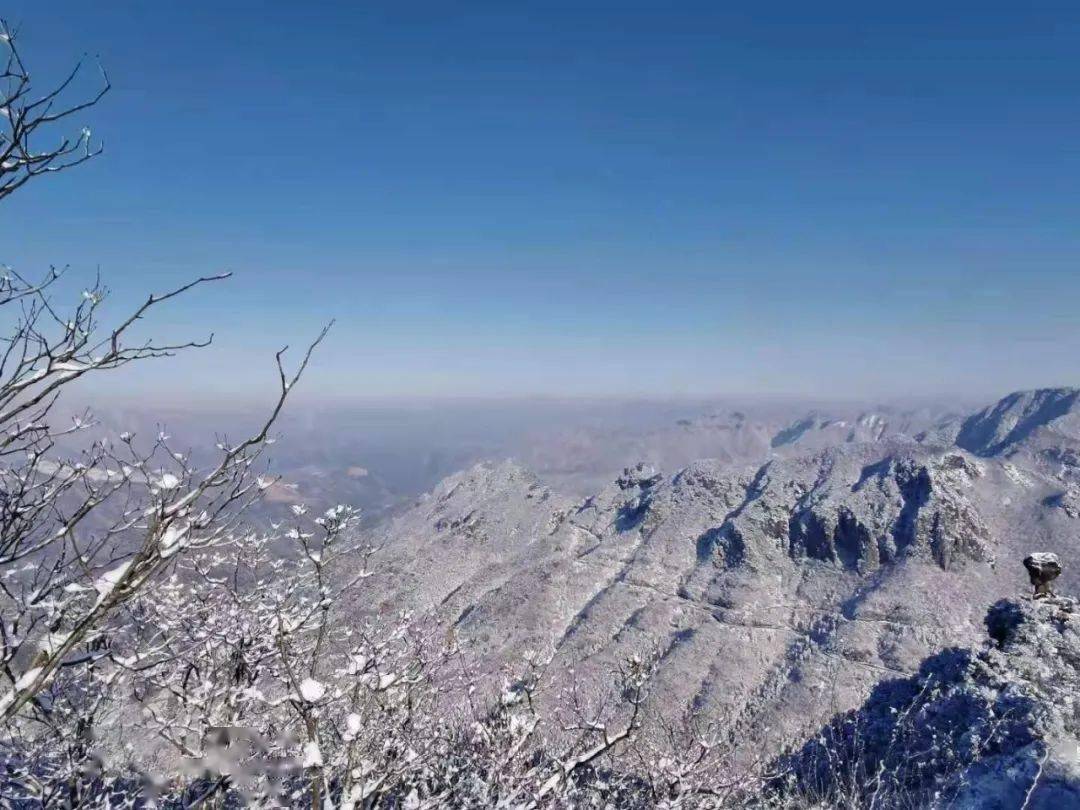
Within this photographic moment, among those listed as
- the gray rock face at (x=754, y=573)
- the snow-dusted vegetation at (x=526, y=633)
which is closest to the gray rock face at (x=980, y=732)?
the snow-dusted vegetation at (x=526, y=633)

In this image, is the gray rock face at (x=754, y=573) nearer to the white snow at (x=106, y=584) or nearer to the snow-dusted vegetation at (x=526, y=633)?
the snow-dusted vegetation at (x=526, y=633)

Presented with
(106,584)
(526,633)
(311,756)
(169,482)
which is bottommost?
(526,633)

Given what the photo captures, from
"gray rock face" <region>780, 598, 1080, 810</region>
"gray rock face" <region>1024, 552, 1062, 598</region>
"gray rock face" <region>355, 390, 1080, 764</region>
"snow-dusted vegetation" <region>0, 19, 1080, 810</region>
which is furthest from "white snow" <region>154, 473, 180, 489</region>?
"gray rock face" <region>355, 390, 1080, 764</region>

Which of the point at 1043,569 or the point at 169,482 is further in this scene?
the point at 1043,569

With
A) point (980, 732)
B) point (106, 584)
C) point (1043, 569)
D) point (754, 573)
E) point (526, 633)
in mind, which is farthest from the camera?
point (754, 573)

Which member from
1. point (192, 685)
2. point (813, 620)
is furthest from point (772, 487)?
point (192, 685)

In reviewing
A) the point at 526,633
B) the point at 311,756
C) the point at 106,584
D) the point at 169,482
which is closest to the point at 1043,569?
the point at 311,756

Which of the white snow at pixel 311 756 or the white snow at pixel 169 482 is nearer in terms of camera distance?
the white snow at pixel 169 482

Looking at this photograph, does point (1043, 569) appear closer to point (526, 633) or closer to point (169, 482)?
point (169, 482)

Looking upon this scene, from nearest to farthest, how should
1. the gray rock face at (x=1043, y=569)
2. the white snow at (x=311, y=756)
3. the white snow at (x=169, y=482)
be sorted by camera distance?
the white snow at (x=169, y=482), the white snow at (x=311, y=756), the gray rock face at (x=1043, y=569)
